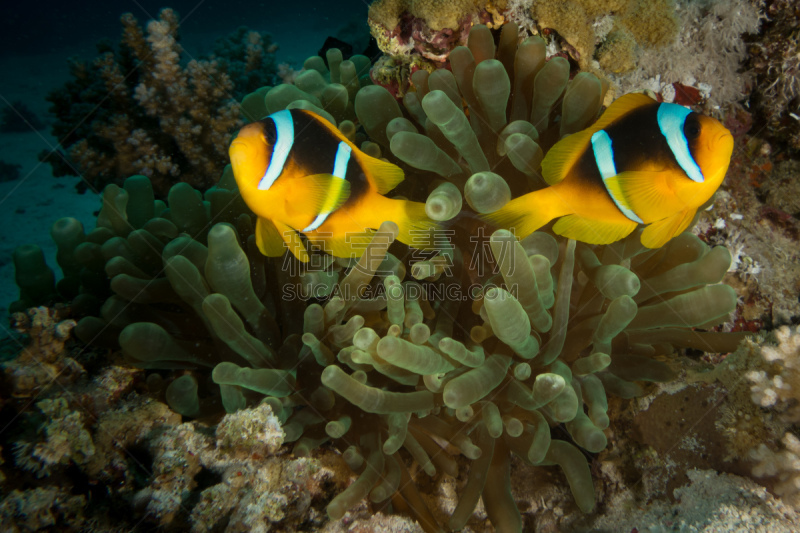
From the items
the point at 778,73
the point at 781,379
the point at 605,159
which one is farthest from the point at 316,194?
the point at 778,73

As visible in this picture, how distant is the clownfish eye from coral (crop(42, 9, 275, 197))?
351cm

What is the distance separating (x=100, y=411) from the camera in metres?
1.44

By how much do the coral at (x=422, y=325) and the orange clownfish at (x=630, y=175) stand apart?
101mm

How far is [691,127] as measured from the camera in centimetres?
140

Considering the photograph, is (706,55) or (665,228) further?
(706,55)

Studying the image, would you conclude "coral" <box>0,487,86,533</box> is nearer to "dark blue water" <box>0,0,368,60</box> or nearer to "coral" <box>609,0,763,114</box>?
"coral" <box>609,0,763,114</box>

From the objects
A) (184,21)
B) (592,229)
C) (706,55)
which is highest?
(184,21)

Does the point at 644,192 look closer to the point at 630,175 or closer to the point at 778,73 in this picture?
the point at 630,175

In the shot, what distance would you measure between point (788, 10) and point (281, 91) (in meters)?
2.40

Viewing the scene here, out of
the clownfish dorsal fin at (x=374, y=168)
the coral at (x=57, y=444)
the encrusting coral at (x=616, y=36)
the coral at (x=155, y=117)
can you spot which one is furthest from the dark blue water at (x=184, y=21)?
the coral at (x=57, y=444)

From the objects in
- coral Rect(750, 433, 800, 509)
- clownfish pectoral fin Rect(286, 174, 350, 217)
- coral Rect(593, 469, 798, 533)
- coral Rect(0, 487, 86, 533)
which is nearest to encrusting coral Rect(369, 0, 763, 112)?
clownfish pectoral fin Rect(286, 174, 350, 217)

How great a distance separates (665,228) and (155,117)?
13.6 ft

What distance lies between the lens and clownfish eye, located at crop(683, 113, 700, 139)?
139cm

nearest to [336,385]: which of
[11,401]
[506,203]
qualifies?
[506,203]
